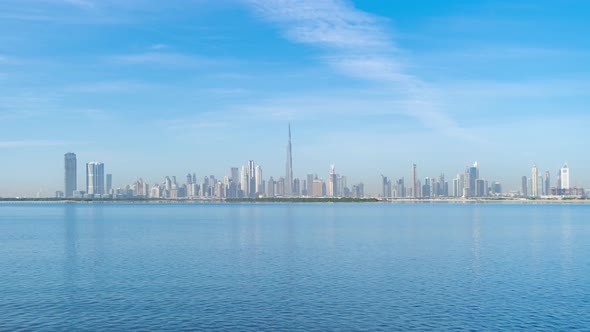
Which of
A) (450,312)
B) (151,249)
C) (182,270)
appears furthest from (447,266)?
(151,249)

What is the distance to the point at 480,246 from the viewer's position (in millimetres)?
85812

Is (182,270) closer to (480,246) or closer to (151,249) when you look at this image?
(151,249)

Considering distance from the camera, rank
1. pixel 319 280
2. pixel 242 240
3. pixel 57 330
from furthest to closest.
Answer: pixel 242 240
pixel 319 280
pixel 57 330

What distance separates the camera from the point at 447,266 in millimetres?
63375

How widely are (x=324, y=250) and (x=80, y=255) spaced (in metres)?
31.6

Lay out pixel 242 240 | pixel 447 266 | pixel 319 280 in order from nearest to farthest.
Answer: pixel 319 280, pixel 447 266, pixel 242 240

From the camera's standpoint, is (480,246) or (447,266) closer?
(447,266)

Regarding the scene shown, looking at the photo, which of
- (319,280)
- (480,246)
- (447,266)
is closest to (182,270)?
(319,280)

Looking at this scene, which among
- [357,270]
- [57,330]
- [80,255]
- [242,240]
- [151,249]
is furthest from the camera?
[242,240]

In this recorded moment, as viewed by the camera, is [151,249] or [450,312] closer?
[450,312]

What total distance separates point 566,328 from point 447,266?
26.6 m

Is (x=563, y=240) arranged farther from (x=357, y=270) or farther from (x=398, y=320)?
(x=398, y=320)

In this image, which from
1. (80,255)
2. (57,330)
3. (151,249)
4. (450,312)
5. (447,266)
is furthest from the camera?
(151,249)

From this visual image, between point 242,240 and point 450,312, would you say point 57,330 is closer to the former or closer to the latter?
point 450,312
